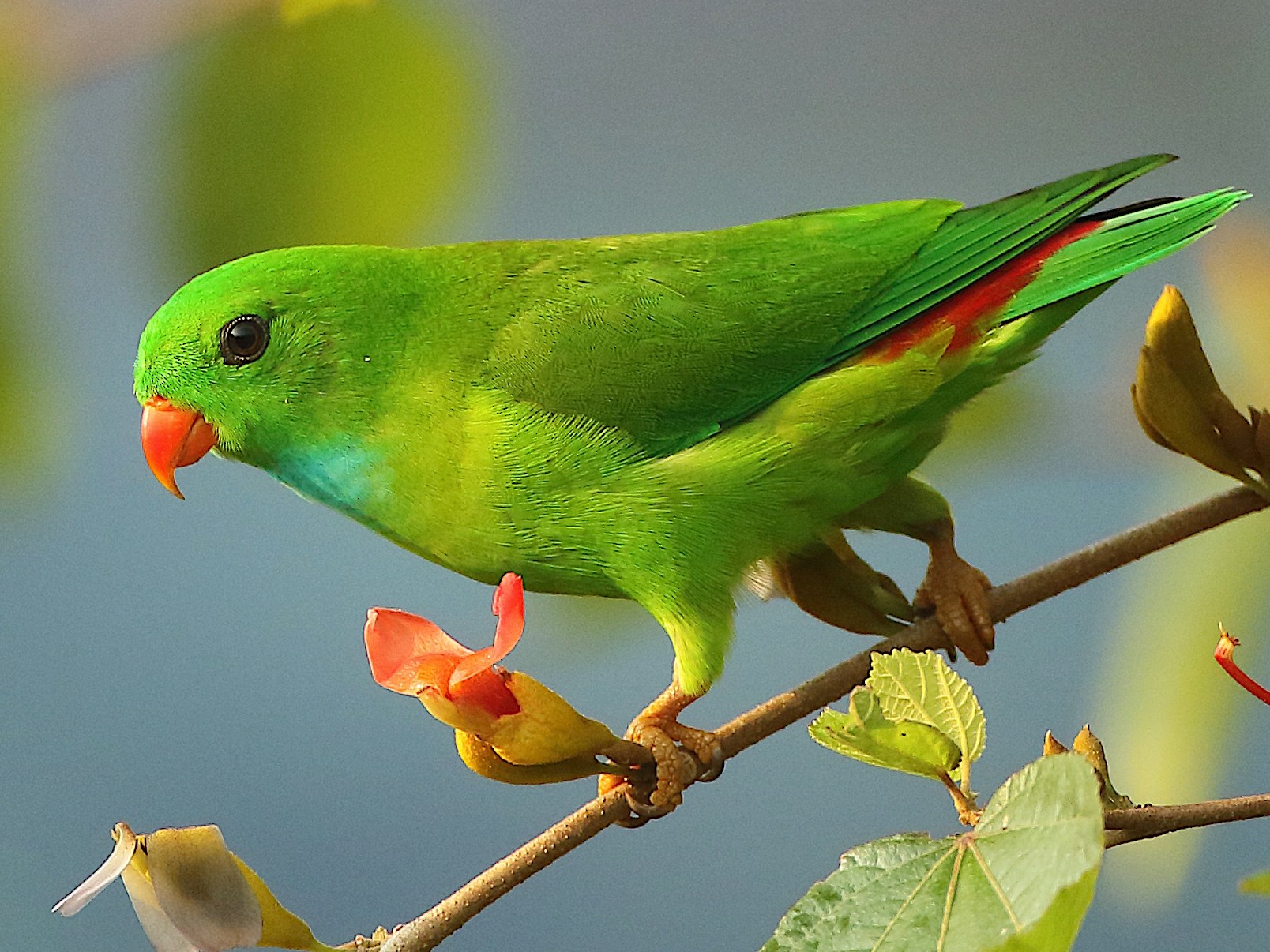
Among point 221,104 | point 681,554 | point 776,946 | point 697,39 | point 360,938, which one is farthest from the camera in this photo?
point 697,39

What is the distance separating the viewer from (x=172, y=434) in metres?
0.63

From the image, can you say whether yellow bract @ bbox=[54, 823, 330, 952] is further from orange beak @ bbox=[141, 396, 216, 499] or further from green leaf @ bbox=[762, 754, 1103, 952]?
orange beak @ bbox=[141, 396, 216, 499]

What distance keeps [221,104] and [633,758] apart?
0.77m

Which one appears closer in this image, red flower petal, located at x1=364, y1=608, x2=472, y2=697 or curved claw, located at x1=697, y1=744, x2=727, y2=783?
red flower petal, located at x1=364, y1=608, x2=472, y2=697

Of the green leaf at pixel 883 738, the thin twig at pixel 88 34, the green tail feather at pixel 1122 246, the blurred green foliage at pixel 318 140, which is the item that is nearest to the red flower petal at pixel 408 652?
the green leaf at pixel 883 738

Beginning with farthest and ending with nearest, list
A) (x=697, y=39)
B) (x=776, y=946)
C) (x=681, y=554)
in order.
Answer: (x=697, y=39)
(x=681, y=554)
(x=776, y=946)

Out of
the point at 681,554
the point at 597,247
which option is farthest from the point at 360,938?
the point at 597,247

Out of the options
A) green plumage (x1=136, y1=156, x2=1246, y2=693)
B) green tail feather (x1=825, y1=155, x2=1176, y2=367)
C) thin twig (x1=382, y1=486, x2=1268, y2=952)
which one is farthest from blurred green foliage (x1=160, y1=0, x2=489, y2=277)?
thin twig (x1=382, y1=486, x2=1268, y2=952)

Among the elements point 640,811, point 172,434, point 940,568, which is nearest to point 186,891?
point 640,811

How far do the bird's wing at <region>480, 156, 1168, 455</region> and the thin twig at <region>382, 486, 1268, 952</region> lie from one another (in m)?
0.15

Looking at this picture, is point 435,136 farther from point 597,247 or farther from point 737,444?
point 737,444

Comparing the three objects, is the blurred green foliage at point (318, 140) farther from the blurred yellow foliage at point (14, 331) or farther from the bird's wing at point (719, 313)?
the bird's wing at point (719, 313)

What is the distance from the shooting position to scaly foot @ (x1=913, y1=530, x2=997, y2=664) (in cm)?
63

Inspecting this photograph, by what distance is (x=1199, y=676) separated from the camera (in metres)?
0.88
